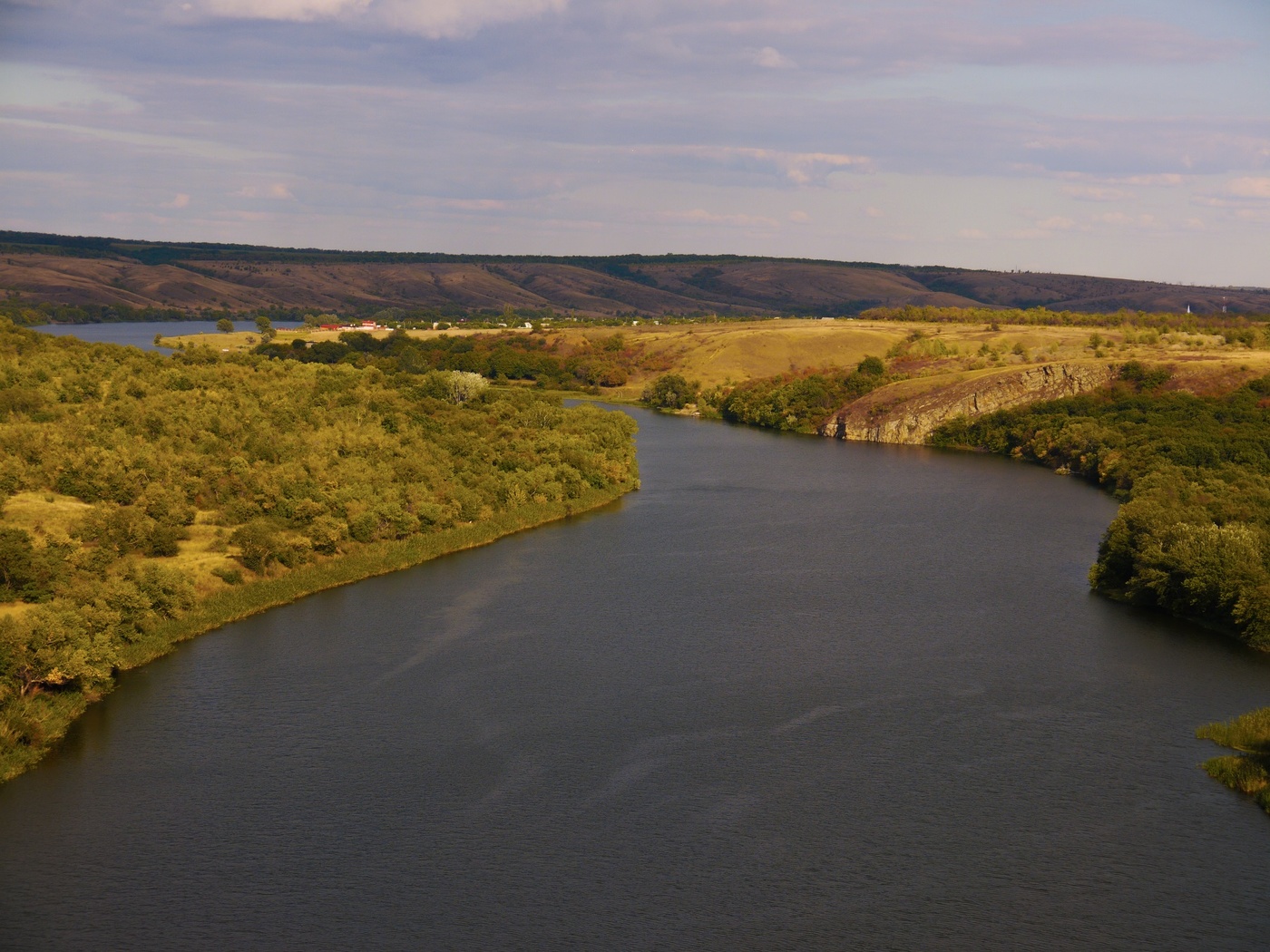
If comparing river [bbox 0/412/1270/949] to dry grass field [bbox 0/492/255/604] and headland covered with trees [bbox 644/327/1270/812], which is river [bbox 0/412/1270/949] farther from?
dry grass field [bbox 0/492/255/604]

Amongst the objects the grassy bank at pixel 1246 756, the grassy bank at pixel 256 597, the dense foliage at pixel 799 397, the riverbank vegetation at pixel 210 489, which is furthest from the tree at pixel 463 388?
the grassy bank at pixel 1246 756

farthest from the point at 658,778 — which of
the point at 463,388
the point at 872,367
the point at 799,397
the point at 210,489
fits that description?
the point at 872,367

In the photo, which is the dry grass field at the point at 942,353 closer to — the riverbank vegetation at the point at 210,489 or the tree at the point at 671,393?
the tree at the point at 671,393

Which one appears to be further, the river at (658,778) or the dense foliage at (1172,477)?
the dense foliage at (1172,477)

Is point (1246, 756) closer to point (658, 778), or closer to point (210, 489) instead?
point (658, 778)

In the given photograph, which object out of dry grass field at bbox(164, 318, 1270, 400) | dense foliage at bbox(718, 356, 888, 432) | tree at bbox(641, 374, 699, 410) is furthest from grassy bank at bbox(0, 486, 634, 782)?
tree at bbox(641, 374, 699, 410)
